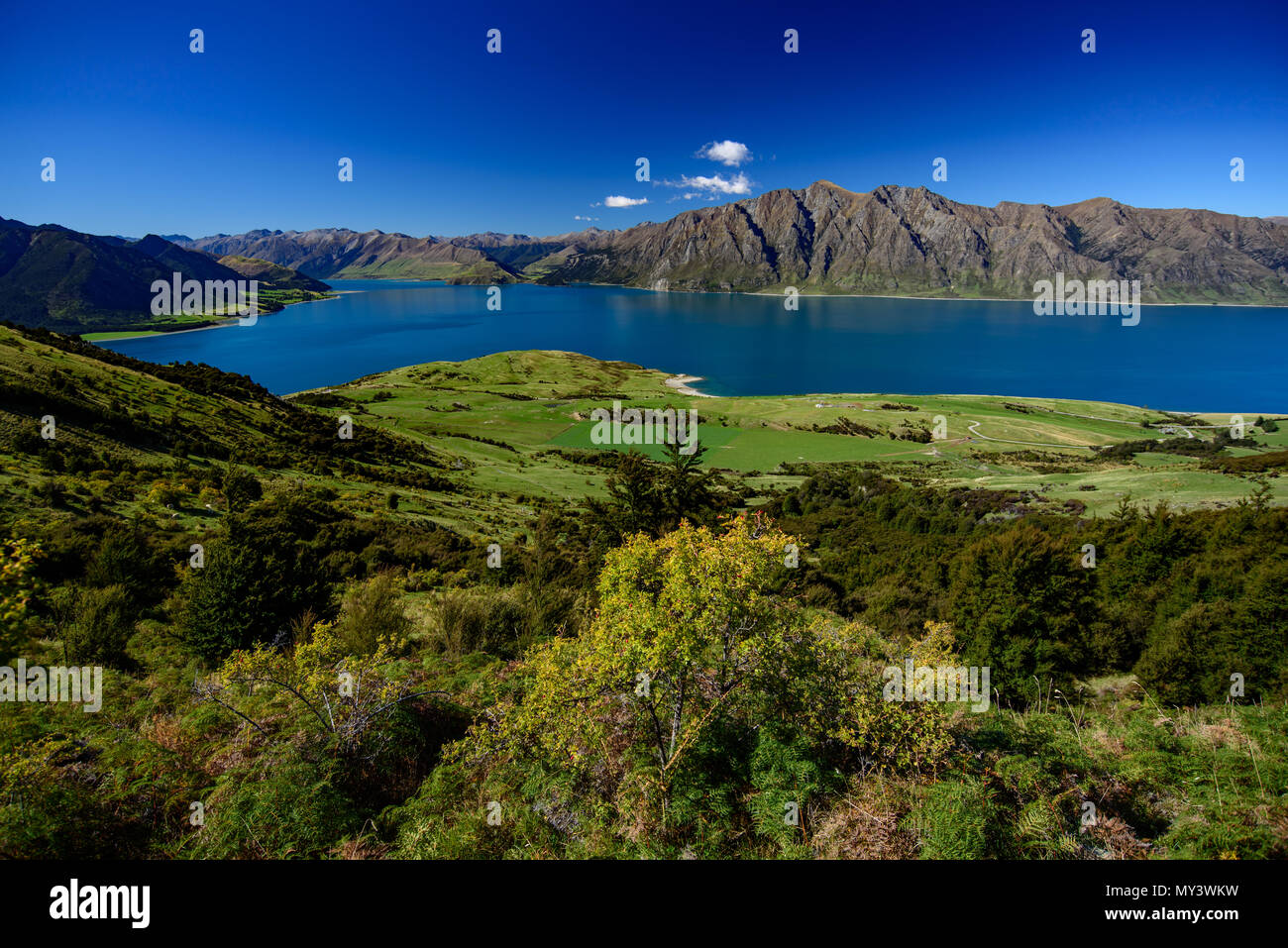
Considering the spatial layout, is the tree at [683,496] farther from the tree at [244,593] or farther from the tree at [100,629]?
the tree at [100,629]

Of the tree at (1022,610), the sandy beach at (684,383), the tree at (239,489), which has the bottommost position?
the tree at (1022,610)

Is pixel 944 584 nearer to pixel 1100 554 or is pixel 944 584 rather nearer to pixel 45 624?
pixel 1100 554

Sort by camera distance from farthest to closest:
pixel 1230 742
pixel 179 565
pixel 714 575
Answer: pixel 179 565 → pixel 1230 742 → pixel 714 575

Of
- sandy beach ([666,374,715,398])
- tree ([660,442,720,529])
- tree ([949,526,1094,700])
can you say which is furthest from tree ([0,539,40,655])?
sandy beach ([666,374,715,398])

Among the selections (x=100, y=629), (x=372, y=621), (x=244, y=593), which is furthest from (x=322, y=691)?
(x=100, y=629)

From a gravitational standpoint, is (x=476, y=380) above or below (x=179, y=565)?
above

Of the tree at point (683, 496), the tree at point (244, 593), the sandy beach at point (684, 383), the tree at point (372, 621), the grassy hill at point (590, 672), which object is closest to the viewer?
the grassy hill at point (590, 672)

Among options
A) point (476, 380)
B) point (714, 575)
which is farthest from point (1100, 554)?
point (476, 380)

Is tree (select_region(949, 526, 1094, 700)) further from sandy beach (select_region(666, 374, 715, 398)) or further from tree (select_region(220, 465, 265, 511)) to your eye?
sandy beach (select_region(666, 374, 715, 398))

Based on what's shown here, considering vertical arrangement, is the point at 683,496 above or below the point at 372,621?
above

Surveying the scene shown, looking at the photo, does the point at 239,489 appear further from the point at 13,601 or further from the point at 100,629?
the point at 13,601

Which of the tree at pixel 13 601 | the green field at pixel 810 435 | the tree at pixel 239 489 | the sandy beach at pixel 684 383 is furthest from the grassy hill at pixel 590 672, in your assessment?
the sandy beach at pixel 684 383
